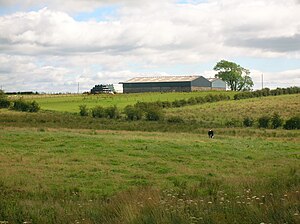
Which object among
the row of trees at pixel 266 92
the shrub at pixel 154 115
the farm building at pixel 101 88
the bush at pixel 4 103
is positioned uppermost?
the farm building at pixel 101 88

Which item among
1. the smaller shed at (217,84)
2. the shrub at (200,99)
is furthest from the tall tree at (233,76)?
the shrub at (200,99)

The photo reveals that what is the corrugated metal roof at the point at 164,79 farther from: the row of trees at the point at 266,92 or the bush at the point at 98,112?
the bush at the point at 98,112

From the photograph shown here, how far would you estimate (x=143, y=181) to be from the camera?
1808 centimetres

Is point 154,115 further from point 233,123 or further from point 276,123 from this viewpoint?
point 276,123

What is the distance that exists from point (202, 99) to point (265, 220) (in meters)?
97.4

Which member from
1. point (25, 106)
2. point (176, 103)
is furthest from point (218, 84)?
point (25, 106)

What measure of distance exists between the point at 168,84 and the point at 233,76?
Result: 23856 mm

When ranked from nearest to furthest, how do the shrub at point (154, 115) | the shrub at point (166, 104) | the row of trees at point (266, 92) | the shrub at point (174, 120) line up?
1. the shrub at point (174, 120)
2. the shrub at point (154, 115)
3. the shrub at point (166, 104)
4. the row of trees at point (266, 92)

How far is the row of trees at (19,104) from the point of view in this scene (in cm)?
7938

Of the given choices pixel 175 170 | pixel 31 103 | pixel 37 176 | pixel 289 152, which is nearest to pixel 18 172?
pixel 37 176

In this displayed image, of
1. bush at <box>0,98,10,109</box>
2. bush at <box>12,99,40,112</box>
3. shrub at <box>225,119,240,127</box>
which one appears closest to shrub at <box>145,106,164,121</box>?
shrub at <box>225,119,240,127</box>

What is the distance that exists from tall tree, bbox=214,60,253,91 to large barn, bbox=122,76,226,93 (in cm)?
371

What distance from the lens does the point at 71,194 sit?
48.6ft

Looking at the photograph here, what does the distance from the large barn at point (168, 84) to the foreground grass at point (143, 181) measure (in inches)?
4674
